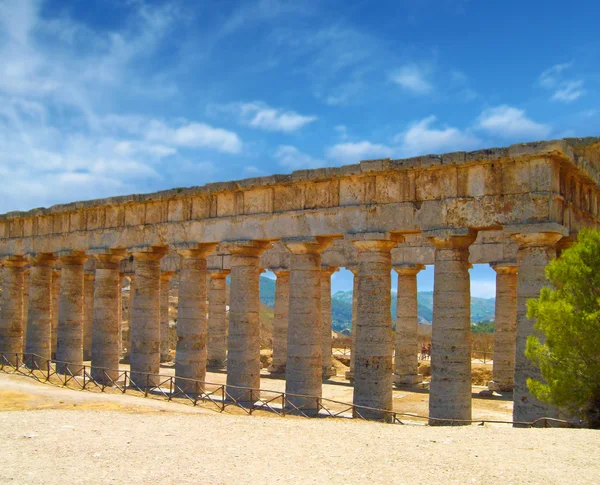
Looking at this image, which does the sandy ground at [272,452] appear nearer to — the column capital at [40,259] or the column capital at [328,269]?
the column capital at [328,269]

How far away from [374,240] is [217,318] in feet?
57.6

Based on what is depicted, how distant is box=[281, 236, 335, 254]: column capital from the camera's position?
76.0ft

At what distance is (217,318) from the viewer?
3716cm

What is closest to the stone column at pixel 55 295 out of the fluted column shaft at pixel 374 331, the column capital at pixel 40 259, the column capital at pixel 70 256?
the column capital at pixel 40 259

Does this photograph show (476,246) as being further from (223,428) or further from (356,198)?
(223,428)

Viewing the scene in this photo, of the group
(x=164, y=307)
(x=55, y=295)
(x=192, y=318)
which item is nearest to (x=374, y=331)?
(x=192, y=318)

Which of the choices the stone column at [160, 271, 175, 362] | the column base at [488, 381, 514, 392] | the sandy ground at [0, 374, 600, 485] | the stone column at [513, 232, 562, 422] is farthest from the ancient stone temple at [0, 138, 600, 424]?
the stone column at [160, 271, 175, 362]

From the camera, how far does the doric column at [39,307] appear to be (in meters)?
33.6

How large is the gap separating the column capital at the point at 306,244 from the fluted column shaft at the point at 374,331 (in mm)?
1832

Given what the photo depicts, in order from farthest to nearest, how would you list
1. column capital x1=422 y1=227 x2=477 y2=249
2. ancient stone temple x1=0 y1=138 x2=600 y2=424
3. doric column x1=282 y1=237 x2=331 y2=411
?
doric column x1=282 y1=237 x2=331 y2=411 < column capital x1=422 y1=227 x2=477 y2=249 < ancient stone temple x1=0 y1=138 x2=600 y2=424

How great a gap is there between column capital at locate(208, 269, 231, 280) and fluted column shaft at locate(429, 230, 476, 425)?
17.4m

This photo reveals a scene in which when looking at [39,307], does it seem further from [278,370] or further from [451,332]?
[451,332]

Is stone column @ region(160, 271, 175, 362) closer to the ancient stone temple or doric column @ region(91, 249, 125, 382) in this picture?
the ancient stone temple

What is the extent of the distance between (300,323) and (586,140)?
10899mm
